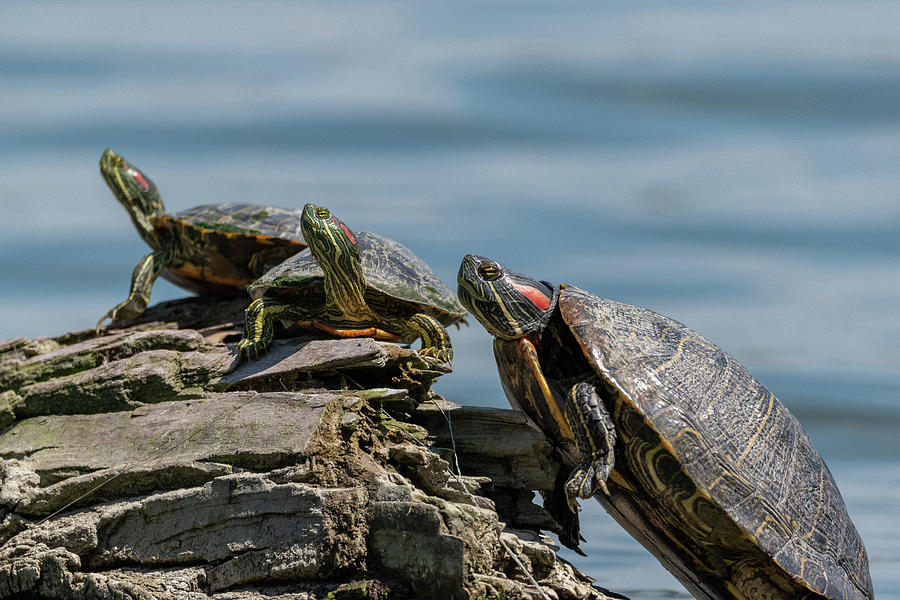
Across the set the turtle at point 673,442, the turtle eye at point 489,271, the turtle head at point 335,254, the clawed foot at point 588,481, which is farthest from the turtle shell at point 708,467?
the turtle head at point 335,254

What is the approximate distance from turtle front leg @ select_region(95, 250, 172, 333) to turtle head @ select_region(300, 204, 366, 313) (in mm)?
2525

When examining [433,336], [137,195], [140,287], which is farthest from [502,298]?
[137,195]

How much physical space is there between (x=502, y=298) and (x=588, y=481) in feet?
3.25

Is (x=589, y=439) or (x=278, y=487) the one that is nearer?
(x=278, y=487)

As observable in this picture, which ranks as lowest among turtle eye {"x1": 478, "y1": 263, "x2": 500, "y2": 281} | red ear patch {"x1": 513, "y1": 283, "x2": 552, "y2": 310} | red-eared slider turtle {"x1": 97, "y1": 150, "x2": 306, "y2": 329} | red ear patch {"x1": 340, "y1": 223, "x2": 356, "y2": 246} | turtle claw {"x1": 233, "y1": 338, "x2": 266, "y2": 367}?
turtle claw {"x1": 233, "y1": 338, "x2": 266, "y2": 367}

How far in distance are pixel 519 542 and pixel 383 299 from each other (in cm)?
198

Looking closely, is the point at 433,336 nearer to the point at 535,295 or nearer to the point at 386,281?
the point at 386,281

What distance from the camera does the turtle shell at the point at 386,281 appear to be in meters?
5.51

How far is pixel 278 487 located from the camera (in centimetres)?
403

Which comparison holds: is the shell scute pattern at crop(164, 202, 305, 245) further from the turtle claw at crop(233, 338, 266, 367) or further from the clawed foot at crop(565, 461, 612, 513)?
the clawed foot at crop(565, 461, 612, 513)

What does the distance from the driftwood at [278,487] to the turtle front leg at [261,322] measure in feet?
0.32

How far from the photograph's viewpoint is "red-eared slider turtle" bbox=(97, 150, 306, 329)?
7.08 meters

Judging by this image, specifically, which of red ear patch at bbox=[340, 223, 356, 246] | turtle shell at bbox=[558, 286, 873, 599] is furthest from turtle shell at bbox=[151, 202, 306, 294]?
turtle shell at bbox=[558, 286, 873, 599]

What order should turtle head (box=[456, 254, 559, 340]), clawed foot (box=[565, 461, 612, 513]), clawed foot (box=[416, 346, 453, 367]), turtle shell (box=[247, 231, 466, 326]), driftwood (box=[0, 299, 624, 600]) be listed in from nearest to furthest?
driftwood (box=[0, 299, 624, 600])
clawed foot (box=[565, 461, 612, 513])
turtle head (box=[456, 254, 559, 340])
clawed foot (box=[416, 346, 453, 367])
turtle shell (box=[247, 231, 466, 326])
